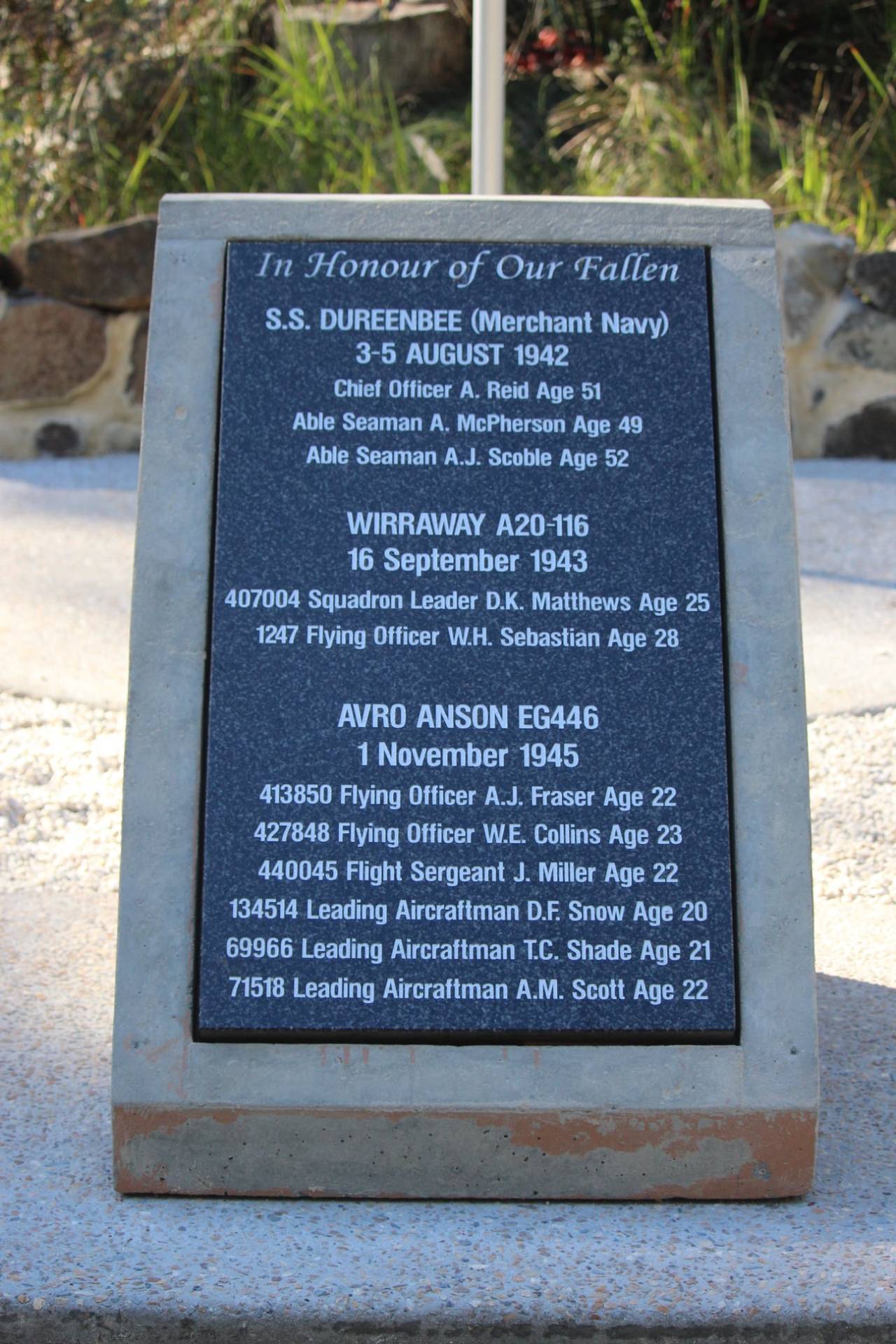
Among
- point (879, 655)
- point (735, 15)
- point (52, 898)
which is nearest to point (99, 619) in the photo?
point (52, 898)

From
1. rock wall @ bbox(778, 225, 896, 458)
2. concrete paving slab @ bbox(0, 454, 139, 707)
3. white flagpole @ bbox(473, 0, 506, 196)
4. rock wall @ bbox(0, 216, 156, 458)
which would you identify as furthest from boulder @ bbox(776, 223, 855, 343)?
concrete paving slab @ bbox(0, 454, 139, 707)

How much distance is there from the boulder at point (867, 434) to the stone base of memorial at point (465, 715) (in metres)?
4.31

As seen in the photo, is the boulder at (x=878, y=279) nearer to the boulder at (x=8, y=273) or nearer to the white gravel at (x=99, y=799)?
the white gravel at (x=99, y=799)

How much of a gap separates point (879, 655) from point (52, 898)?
2884 millimetres

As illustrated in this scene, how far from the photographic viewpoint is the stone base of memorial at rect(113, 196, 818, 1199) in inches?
86.8

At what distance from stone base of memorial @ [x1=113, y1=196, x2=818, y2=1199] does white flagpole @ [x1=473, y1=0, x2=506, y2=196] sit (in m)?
1.58

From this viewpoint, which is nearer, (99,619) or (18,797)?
(18,797)

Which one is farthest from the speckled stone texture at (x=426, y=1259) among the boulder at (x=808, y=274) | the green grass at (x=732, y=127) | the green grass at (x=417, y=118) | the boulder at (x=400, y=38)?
the boulder at (x=400, y=38)

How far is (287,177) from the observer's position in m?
7.60

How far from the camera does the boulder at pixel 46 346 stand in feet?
21.7

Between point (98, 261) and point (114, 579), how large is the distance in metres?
1.98

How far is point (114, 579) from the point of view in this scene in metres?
5.46

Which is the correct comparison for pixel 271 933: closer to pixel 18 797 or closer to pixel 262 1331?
pixel 262 1331

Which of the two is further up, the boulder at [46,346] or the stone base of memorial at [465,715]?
the boulder at [46,346]
